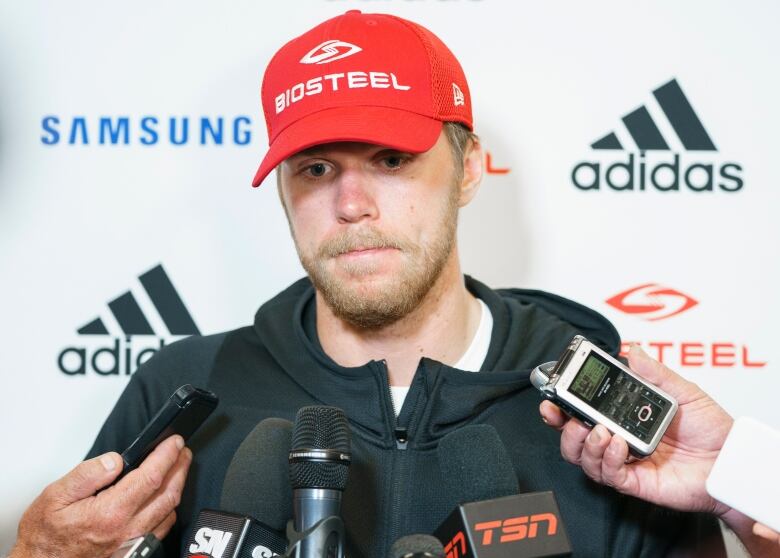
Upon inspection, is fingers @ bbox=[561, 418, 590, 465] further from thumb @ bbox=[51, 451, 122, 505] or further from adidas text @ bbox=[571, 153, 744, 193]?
adidas text @ bbox=[571, 153, 744, 193]

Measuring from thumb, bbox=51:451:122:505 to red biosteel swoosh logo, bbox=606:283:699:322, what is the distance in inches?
37.2

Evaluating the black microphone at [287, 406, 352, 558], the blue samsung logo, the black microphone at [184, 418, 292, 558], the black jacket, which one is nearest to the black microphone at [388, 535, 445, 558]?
the black microphone at [287, 406, 352, 558]

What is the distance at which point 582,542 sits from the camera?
1.24 metres

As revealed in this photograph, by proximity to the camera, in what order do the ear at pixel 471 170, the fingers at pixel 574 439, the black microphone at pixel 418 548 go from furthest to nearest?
the ear at pixel 471 170 < the fingers at pixel 574 439 < the black microphone at pixel 418 548

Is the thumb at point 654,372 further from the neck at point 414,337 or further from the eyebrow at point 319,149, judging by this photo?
the eyebrow at point 319,149

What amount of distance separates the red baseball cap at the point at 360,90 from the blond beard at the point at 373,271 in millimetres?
133

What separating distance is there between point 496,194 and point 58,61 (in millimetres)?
849

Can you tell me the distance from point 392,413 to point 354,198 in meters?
0.31

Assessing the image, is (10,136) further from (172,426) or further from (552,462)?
(552,462)

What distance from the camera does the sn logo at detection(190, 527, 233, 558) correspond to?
900 mm

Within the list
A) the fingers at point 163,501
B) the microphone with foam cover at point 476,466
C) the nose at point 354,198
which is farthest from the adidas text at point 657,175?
the fingers at point 163,501

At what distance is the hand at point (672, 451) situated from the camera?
1.12 meters

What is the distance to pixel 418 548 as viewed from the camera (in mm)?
733

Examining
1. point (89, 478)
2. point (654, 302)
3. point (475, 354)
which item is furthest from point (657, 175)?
point (89, 478)
